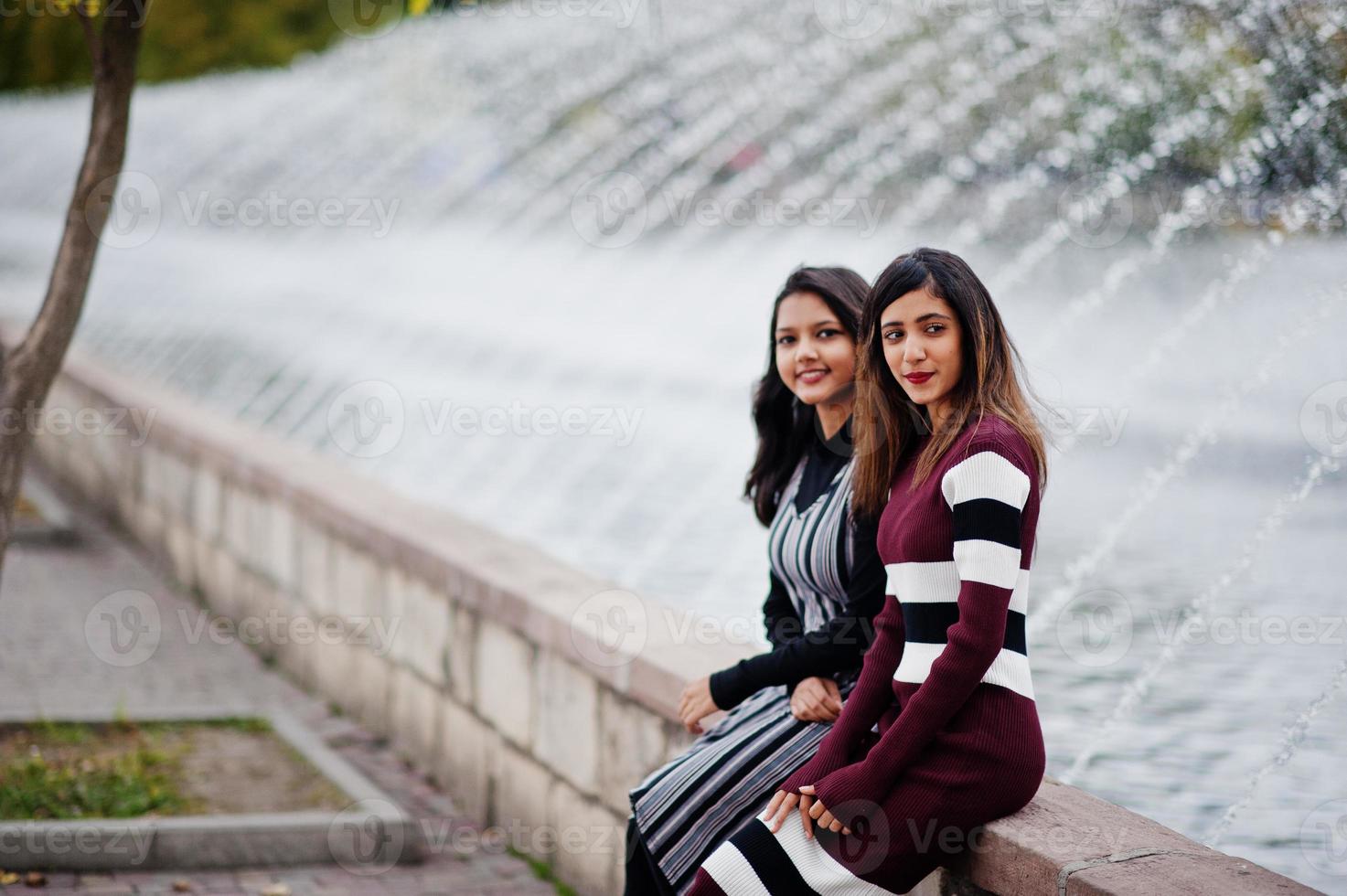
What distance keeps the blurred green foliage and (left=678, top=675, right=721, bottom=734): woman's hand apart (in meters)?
35.0

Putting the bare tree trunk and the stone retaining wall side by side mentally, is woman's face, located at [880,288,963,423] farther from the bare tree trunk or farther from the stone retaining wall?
the bare tree trunk

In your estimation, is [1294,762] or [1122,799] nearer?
[1122,799]

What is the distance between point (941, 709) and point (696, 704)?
1.14 m

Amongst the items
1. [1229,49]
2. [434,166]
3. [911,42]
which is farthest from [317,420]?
Result: [434,166]

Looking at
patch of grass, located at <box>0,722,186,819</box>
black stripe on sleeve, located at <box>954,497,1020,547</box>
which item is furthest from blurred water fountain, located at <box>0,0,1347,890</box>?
patch of grass, located at <box>0,722,186,819</box>

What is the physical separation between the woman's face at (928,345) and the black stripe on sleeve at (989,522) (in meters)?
0.32

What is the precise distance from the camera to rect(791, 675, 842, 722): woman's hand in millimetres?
3291

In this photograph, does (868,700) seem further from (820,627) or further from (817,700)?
(820,627)

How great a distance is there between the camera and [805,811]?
287 cm

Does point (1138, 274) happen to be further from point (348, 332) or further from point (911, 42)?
point (348, 332)

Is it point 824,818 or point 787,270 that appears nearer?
point 824,818

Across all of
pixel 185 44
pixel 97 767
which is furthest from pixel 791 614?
pixel 185 44

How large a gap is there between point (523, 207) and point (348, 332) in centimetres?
520

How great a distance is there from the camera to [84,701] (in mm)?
6316
